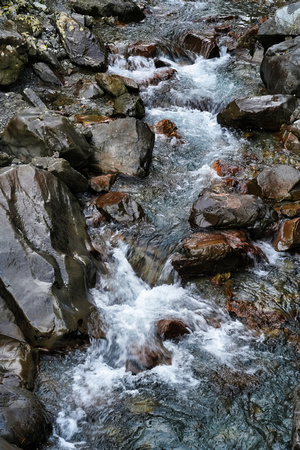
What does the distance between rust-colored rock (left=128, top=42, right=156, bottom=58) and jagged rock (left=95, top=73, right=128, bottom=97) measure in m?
2.17

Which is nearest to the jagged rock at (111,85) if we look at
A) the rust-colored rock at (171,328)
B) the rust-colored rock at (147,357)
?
the rust-colored rock at (171,328)

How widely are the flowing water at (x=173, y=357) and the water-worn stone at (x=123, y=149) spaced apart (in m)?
0.31

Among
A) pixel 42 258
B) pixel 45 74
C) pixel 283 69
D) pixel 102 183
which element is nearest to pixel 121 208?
pixel 102 183

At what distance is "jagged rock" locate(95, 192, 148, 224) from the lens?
7609 mm

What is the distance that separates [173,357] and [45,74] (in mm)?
8154

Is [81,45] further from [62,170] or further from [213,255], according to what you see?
[213,255]

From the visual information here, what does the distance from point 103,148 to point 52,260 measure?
11.4ft

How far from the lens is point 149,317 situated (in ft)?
A: 20.5

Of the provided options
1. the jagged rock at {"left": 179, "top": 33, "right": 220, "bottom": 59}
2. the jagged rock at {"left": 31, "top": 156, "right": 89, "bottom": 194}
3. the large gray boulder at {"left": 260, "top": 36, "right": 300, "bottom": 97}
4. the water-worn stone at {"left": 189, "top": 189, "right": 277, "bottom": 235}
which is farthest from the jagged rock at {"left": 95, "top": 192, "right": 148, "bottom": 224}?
the jagged rock at {"left": 179, "top": 33, "right": 220, "bottom": 59}

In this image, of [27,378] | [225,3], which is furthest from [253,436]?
[225,3]

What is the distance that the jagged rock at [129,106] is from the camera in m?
10.2

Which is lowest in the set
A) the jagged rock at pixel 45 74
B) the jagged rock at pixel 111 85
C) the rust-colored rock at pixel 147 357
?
the rust-colored rock at pixel 147 357

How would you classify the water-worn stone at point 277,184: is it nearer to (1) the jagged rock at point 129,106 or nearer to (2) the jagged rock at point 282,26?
(1) the jagged rock at point 129,106

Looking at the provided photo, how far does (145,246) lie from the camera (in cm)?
728
